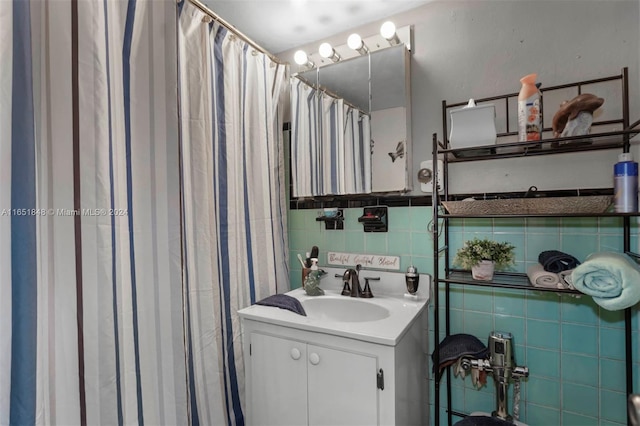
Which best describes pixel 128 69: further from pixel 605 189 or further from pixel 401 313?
pixel 605 189

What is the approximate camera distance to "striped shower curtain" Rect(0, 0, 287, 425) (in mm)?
846

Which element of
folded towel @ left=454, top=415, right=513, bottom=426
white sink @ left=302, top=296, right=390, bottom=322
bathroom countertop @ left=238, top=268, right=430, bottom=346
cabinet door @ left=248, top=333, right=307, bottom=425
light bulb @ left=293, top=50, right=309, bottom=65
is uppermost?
light bulb @ left=293, top=50, right=309, bottom=65

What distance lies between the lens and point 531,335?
1309 mm

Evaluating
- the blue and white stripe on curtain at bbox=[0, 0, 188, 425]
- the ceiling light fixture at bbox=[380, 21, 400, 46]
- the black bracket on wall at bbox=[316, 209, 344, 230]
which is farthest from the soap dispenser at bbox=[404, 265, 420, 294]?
the ceiling light fixture at bbox=[380, 21, 400, 46]

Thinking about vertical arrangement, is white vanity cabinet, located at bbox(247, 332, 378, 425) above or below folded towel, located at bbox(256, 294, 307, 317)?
below

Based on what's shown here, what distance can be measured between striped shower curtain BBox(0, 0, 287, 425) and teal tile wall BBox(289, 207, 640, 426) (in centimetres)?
103

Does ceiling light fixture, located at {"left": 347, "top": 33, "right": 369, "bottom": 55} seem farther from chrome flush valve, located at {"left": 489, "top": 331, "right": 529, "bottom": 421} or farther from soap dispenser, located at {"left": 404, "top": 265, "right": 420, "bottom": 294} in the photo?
chrome flush valve, located at {"left": 489, "top": 331, "right": 529, "bottom": 421}

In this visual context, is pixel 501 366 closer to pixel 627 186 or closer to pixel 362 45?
pixel 627 186

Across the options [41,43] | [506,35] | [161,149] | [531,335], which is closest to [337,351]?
[531,335]

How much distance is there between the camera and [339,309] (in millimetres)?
1548

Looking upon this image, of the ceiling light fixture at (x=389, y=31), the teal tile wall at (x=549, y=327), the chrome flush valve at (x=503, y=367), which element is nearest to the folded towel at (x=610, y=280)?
the teal tile wall at (x=549, y=327)

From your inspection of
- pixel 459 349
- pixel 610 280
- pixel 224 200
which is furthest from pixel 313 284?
pixel 610 280

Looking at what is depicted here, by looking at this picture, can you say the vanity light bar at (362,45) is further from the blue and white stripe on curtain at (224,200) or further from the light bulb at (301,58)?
the blue and white stripe on curtain at (224,200)

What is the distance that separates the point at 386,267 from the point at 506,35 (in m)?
1.16
